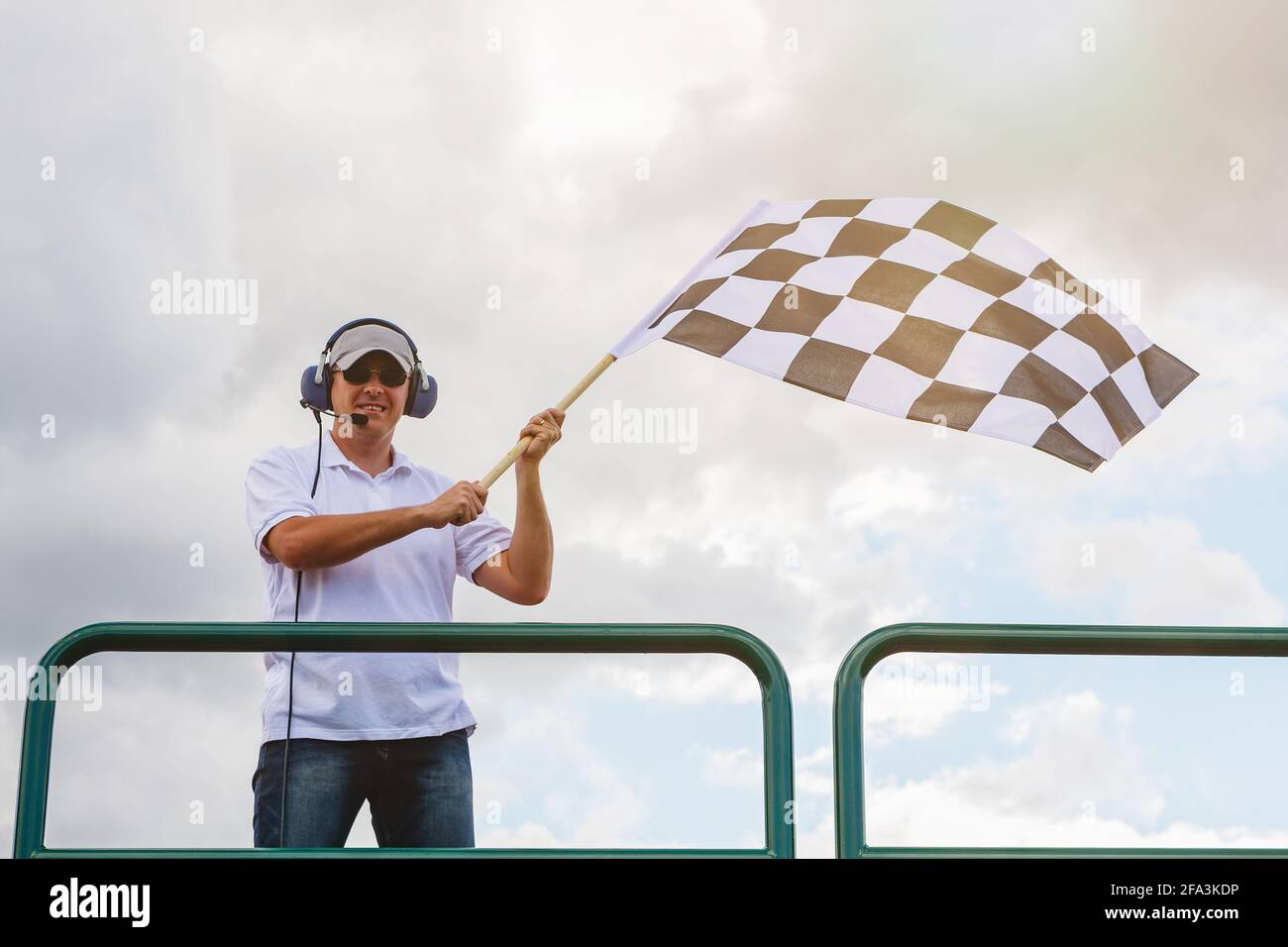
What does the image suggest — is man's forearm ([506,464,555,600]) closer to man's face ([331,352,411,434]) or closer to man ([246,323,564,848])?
man ([246,323,564,848])

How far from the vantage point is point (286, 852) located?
3107 mm

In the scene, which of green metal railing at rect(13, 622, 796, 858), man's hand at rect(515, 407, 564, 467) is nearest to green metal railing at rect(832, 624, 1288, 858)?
green metal railing at rect(13, 622, 796, 858)

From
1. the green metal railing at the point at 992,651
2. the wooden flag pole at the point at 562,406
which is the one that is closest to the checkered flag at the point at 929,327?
the wooden flag pole at the point at 562,406

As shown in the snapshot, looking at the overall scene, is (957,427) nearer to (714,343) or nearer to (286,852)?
→ (714,343)

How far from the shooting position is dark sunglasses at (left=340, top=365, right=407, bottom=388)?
4.26 m

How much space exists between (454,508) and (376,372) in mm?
629

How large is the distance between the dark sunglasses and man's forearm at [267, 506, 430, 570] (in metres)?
0.56

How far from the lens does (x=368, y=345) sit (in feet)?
14.0

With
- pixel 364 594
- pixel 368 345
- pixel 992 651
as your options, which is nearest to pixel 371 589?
pixel 364 594

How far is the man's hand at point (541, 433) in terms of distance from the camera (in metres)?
4.30

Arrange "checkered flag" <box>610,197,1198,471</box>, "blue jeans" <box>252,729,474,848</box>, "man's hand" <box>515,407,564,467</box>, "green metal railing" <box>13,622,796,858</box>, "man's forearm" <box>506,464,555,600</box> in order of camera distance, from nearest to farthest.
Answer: "green metal railing" <box>13,622,796,858</box>, "blue jeans" <box>252,729,474,848</box>, "man's forearm" <box>506,464,555,600</box>, "man's hand" <box>515,407,564,467</box>, "checkered flag" <box>610,197,1198,471</box>

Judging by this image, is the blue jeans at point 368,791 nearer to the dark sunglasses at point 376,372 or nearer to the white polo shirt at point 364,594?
the white polo shirt at point 364,594

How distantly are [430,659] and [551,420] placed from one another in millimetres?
874
